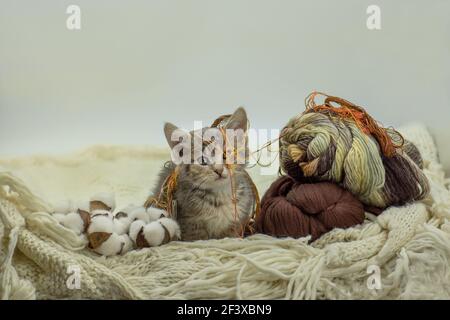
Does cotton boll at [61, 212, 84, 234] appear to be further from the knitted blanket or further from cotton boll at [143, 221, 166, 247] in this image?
cotton boll at [143, 221, 166, 247]

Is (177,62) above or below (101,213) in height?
above

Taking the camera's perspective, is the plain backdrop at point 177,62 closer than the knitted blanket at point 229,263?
No

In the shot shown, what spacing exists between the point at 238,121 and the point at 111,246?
1.06ft

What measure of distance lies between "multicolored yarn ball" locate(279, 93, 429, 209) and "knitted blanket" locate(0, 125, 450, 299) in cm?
4

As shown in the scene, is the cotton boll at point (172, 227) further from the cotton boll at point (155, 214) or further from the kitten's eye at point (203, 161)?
the kitten's eye at point (203, 161)

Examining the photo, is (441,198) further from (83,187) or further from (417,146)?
(83,187)

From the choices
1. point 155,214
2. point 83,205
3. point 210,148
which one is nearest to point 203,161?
point 210,148

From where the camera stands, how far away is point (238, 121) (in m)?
1.19

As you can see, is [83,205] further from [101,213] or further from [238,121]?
[238,121]

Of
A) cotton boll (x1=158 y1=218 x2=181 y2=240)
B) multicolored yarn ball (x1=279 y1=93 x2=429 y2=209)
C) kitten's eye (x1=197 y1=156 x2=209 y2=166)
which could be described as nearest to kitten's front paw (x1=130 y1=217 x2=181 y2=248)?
cotton boll (x1=158 y1=218 x2=181 y2=240)

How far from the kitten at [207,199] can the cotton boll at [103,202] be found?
118 mm

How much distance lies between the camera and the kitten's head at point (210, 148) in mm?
1160

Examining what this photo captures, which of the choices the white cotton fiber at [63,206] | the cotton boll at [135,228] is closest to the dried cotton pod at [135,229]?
the cotton boll at [135,228]
